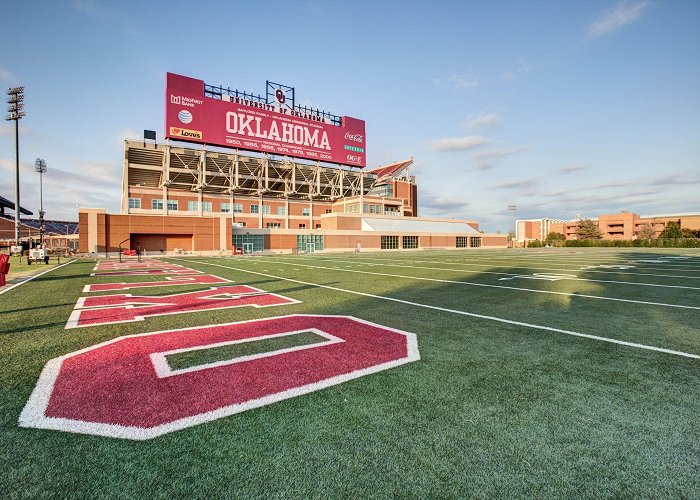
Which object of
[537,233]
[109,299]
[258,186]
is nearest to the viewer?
[109,299]

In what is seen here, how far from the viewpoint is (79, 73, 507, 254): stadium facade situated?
140ft

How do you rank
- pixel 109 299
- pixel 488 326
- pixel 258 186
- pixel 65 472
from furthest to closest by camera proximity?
1. pixel 258 186
2. pixel 109 299
3. pixel 488 326
4. pixel 65 472

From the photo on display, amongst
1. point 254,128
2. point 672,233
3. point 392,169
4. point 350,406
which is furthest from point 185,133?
point 672,233

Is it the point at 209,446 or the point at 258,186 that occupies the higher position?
the point at 258,186

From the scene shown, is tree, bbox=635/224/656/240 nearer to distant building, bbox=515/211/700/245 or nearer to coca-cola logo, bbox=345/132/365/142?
distant building, bbox=515/211/700/245

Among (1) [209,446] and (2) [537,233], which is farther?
(2) [537,233]

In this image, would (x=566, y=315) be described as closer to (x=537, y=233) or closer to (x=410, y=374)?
(x=410, y=374)

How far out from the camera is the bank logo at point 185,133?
4828 cm

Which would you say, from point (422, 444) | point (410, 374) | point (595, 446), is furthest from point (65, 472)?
point (595, 446)

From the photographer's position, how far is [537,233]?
152000 mm

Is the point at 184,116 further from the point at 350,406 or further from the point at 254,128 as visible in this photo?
the point at 350,406

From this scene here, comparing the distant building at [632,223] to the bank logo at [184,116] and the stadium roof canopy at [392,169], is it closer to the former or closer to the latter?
the stadium roof canopy at [392,169]

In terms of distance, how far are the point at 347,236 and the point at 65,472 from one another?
171 feet

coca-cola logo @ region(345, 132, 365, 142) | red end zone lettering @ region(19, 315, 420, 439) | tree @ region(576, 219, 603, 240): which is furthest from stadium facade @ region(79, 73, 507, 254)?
tree @ region(576, 219, 603, 240)
